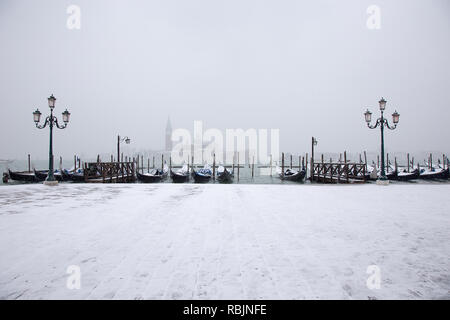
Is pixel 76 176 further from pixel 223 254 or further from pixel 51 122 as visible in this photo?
pixel 223 254

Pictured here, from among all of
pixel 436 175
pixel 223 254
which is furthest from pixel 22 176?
pixel 436 175

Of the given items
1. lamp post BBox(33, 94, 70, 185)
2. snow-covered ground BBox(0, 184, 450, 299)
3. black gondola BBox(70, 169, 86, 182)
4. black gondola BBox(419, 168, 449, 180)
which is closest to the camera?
snow-covered ground BBox(0, 184, 450, 299)

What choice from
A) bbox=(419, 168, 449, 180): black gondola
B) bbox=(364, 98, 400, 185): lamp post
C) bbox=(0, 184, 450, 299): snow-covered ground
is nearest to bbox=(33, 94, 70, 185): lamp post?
bbox=(0, 184, 450, 299): snow-covered ground

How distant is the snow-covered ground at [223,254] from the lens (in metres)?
2.09

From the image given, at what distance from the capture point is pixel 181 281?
2.22 metres

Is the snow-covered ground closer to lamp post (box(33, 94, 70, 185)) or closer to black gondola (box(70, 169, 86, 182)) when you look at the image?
lamp post (box(33, 94, 70, 185))

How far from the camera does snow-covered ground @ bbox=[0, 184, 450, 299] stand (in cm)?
209

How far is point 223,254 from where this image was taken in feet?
9.38

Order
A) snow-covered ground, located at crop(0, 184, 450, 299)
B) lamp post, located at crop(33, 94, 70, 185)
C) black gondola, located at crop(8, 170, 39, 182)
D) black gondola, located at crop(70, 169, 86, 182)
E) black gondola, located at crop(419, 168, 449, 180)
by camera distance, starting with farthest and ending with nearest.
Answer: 1. black gondola, located at crop(8, 170, 39, 182)
2. black gondola, located at crop(419, 168, 449, 180)
3. black gondola, located at crop(70, 169, 86, 182)
4. lamp post, located at crop(33, 94, 70, 185)
5. snow-covered ground, located at crop(0, 184, 450, 299)

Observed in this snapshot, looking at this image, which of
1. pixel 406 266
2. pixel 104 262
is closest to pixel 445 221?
pixel 406 266

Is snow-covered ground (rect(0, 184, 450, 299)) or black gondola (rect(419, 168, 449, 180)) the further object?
black gondola (rect(419, 168, 449, 180))

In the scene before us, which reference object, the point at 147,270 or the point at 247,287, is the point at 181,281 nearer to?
the point at 147,270

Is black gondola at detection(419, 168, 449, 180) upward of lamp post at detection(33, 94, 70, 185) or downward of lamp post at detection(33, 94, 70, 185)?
downward
